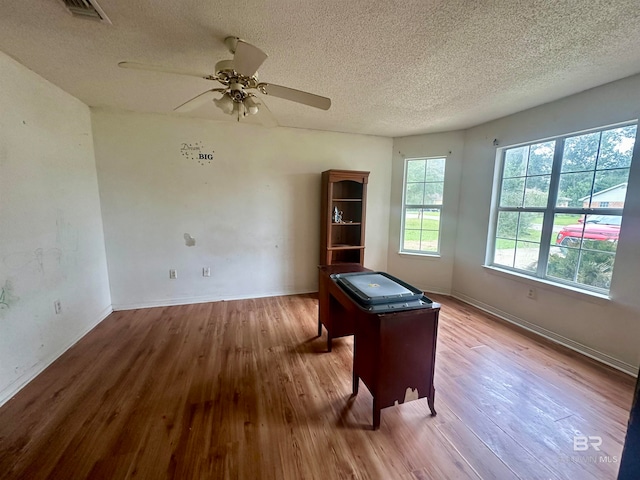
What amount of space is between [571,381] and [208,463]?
2.62 metres

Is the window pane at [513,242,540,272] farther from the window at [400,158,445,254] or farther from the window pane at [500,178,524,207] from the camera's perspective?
the window at [400,158,445,254]

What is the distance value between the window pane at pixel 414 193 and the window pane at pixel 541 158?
130 centimetres

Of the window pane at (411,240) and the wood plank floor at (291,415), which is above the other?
the window pane at (411,240)

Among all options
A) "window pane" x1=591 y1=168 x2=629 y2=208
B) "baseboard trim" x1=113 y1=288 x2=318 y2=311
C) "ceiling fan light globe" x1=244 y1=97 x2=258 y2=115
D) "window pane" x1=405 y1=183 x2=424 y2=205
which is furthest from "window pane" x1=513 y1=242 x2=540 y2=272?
"ceiling fan light globe" x1=244 y1=97 x2=258 y2=115

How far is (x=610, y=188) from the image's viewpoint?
230 centimetres

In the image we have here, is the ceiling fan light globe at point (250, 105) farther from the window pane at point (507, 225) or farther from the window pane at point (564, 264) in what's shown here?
the window pane at point (564, 264)

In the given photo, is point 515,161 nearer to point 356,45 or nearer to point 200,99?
point 356,45

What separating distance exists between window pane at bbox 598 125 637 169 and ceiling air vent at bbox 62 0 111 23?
12.6ft

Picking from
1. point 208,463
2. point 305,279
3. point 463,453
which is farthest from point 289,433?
point 305,279

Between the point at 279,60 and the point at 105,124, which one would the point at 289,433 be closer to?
the point at 279,60

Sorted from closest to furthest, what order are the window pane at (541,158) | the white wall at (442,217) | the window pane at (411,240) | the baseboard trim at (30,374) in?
the baseboard trim at (30,374), the window pane at (541,158), the white wall at (442,217), the window pane at (411,240)

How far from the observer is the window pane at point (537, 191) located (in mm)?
2786

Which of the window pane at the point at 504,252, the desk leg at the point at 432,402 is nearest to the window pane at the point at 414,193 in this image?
the window pane at the point at 504,252

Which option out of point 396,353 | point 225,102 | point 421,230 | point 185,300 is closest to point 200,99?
point 225,102
